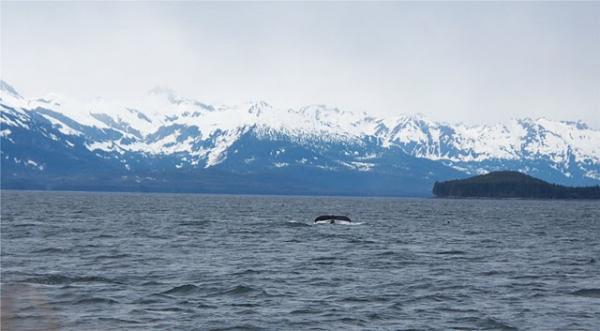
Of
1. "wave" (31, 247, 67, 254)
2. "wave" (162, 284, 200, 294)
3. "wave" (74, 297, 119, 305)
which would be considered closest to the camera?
"wave" (74, 297, 119, 305)

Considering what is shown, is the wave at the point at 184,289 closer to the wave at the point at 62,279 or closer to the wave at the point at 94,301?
the wave at the point at 94,301

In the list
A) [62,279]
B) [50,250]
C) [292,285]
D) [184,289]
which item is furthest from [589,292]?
[50,250]

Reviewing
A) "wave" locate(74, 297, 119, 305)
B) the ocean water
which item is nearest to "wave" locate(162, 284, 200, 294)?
the ocean water

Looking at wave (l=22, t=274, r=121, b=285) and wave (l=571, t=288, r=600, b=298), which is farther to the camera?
wave (l=22, t=274, r=121, b=285)

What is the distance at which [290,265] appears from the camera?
58062 mm

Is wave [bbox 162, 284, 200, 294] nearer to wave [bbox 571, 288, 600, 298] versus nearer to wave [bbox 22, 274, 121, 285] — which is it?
wave [bbox 22, 274, 121, 285]

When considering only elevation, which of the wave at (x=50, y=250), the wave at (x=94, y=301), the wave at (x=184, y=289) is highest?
the wave at (x=50, y=250)

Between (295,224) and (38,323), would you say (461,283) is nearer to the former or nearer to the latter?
(38,323)

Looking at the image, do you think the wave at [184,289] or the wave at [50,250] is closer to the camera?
the wave at [184,289]

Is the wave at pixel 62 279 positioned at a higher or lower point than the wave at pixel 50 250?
lower

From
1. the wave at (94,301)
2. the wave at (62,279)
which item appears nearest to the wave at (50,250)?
the wave at (62,279)

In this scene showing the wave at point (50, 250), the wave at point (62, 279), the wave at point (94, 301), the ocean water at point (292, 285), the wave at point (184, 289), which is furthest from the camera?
the wave at point (50, 250)

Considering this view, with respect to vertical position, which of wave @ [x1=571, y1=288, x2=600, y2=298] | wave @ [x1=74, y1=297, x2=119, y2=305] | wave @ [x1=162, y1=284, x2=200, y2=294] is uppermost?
wave @ [x1=571, y1=288, x2=600, y2=298]

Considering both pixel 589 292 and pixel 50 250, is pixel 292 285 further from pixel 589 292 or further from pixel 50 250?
pixel 50 250
